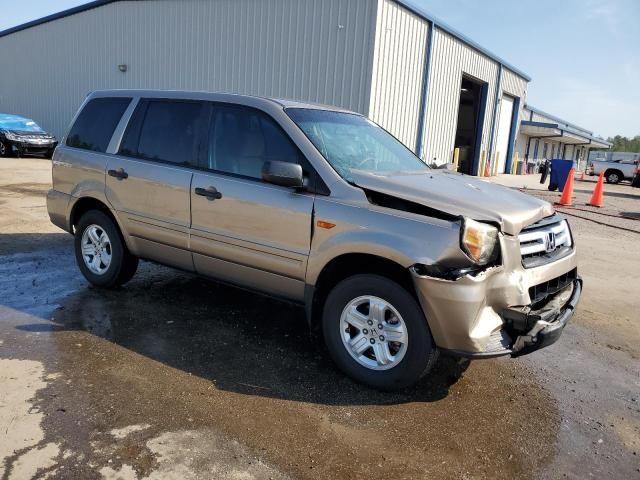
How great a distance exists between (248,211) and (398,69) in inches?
543

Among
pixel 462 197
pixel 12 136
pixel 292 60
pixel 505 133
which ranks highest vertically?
pixel 292 60

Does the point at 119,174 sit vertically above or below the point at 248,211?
above

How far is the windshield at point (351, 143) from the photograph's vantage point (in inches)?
153

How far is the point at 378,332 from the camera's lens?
11.2ft

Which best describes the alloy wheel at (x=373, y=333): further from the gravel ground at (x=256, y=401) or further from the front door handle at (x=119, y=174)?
the front door handle at (x=119, y=174)

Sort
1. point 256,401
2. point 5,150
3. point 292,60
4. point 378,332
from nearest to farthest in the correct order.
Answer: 1. point 256,401
2. point 378,332
3. point 292,60
4. point 5,150

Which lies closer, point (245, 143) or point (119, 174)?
point (245, 143)

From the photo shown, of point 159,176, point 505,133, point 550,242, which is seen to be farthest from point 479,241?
point 505,133

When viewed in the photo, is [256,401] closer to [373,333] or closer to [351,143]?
[373,333]

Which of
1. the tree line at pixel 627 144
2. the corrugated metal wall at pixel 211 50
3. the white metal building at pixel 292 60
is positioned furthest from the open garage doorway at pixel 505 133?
the tree line at pixel 627 144

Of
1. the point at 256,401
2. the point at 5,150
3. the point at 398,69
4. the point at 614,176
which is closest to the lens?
the point at 256,401

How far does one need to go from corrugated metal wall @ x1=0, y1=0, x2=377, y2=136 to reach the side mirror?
12517 millimetres

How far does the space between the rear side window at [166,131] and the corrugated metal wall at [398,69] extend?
1151cm

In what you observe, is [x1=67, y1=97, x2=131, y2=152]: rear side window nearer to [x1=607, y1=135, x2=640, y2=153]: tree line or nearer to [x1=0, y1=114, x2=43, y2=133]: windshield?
[x1=0, y1=114, x2=43, y2=133]: windshield
